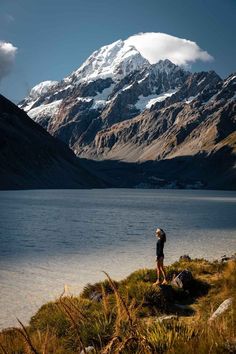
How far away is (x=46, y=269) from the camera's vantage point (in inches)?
1113

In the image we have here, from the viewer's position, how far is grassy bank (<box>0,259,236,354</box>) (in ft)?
20.8

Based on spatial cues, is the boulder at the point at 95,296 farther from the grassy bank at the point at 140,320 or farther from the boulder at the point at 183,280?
the boulder at the point at 183,280

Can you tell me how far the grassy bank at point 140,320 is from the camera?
20.8ft

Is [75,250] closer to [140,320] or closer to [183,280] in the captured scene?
[183,280]

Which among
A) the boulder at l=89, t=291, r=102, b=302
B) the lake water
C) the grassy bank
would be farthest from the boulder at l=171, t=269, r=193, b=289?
the lake water

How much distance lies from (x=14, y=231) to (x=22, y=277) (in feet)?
83.6

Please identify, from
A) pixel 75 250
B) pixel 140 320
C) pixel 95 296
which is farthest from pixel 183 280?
pixel 75 250

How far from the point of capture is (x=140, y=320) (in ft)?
25.9

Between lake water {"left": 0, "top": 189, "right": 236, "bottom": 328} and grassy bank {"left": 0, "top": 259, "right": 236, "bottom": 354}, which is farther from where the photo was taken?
lake water {"left": 0, "top": 189, "right": 236, "bottom": 328}

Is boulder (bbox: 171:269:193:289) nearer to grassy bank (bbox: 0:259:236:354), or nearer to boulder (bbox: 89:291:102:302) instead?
grassy bank (bbox: 0:259:236:354)

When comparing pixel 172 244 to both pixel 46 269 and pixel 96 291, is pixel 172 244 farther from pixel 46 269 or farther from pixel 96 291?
pixel 96 291

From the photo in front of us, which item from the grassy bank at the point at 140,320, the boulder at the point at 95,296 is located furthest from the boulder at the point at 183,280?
the boulder at the point at 95,296

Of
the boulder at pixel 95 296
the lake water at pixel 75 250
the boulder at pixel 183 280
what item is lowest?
the lake water at pixel 75 250

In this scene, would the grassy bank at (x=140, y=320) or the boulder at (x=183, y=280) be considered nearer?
the grassy bank at (x=140, y=320)
